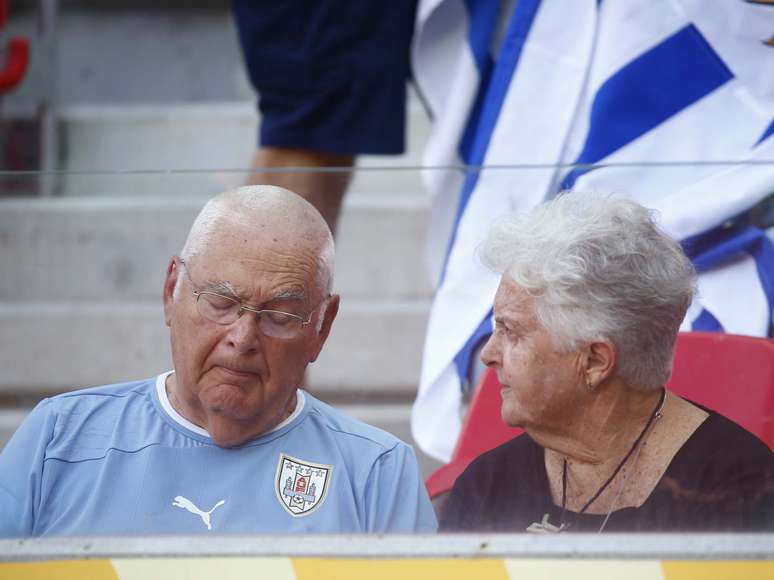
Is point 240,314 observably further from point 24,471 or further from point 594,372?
point 594,372

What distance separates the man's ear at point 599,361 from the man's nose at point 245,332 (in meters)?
0.52

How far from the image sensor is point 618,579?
4.37ft

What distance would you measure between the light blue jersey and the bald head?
0.77ft

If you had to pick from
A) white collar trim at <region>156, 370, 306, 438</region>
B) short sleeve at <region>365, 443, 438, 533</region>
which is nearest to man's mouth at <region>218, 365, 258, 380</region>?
white collar trim at <region>156, 370, 306, 438</region>

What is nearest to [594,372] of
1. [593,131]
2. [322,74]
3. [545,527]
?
[545,527]

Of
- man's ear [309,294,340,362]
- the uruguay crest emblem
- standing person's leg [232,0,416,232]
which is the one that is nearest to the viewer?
the uruguay crest emblem

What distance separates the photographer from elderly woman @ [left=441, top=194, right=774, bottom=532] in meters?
1.81

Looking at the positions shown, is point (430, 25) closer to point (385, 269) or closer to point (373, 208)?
point (385, 269)

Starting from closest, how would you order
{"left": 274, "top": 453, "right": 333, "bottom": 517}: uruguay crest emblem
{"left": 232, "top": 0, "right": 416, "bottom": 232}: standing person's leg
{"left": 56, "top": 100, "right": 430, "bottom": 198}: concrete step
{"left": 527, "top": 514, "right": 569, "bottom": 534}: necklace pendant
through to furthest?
{"left": 527, "top": 514, "right": 569, "bottom": 534}: necklace pendant
{"left": 274, "top": 453, "right": 333, "bottom": 517}: uruguay crest emblem
{"left": 232, "top": 0, "right": 416, "bottom": 232}: standing person's leg
{"left": 56, "top": 100, "right": 430, "bottom": 198}: concrete step

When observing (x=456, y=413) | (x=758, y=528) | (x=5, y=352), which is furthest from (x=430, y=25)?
(x=758, y=528)

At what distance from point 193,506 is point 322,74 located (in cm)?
174

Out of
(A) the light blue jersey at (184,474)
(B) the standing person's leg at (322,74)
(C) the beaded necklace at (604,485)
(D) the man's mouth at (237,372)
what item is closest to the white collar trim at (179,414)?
(A) the light blue jersey at (184,474)

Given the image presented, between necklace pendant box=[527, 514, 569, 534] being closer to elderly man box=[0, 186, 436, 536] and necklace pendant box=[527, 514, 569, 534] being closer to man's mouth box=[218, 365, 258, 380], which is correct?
elderly man box=[0, 186, 436, 536]

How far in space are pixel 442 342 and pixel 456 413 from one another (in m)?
0.16
